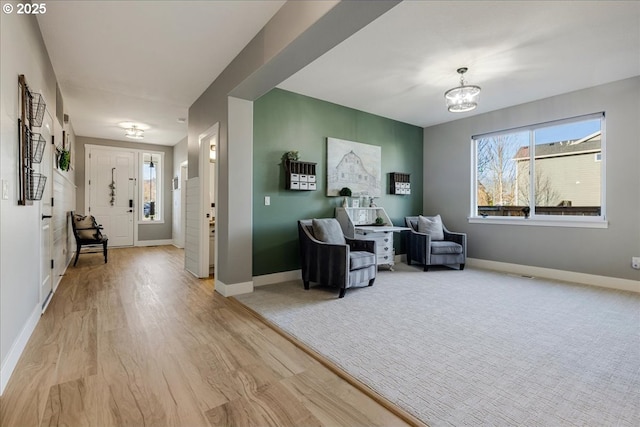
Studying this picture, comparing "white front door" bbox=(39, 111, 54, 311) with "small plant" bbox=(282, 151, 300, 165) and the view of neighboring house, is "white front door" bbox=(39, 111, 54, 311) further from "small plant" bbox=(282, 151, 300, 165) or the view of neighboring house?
the view of neighboring house

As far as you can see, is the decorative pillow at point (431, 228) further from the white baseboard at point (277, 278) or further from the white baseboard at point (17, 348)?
the white baseboard at point (17, 348)

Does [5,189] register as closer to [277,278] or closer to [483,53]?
[277,278]

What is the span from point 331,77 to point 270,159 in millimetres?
1298

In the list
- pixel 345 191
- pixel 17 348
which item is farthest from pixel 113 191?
pixel 17 348

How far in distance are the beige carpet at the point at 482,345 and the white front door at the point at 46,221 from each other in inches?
75.7

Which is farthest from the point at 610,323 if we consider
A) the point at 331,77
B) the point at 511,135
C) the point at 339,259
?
the point at 331,77

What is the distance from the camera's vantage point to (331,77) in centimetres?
369

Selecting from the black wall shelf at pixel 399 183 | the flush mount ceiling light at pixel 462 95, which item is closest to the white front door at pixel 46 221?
the flush mount ceiling light at pixel 462 95

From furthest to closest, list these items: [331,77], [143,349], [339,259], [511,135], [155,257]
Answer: [155,257]
[511,135]
[331,77]
[339,259]
[143,349]

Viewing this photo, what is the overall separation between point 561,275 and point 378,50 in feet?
13.2

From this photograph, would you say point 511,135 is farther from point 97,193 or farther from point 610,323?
point 97,193

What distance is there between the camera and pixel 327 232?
375 cm

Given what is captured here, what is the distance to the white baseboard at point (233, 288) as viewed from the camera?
3.42 meters

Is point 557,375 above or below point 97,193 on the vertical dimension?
below
